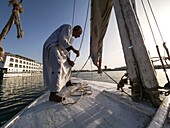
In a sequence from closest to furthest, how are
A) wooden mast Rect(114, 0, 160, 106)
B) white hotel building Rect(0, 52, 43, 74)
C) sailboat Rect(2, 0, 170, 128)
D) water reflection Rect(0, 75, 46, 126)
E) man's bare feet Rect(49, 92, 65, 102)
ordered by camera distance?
sailboat Rect(2, 0, 170, 128)
wooden mast Rect(114, 0, 160, 106)
man's bare feet Rect(49, 92, 65, 102)
water reflection Rect(0, 75, 46, 126)
white hotel building Rect(0, 52, 43, 74)

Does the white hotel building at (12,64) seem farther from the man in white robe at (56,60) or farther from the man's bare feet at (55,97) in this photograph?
the man's bare feet at (55,97)

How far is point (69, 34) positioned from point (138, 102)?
5.53 ft

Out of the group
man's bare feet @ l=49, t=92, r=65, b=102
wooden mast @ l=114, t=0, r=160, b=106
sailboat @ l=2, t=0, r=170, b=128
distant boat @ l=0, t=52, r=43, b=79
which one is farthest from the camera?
distant boat @ l=0, t=52, r=43, b=79

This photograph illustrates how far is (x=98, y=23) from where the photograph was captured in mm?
2930

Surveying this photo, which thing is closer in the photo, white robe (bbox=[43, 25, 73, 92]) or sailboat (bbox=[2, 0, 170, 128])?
sailboat (bbox=[2, 0, 170, 128])

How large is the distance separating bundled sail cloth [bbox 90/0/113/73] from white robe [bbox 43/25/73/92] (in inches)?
37.9

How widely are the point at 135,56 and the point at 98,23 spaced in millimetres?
1807

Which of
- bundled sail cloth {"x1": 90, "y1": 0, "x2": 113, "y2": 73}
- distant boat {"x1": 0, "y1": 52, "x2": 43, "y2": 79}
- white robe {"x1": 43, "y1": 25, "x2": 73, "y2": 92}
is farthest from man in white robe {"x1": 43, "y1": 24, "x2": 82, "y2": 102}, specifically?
distant boat {"x1": 0, "y1": 52, "x2": 43, "y2": 79}

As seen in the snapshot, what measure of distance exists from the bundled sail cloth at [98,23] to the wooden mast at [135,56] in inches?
36.2

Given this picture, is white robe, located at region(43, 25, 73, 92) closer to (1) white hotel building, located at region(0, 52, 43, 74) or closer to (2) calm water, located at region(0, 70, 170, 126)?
(2) calm water, located at region(0, 70, 170, 126)

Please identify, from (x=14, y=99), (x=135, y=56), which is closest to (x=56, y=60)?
(x=135, y=56)

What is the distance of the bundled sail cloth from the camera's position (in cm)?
252

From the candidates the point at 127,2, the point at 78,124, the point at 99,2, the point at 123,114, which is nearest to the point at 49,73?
the point at 78,124

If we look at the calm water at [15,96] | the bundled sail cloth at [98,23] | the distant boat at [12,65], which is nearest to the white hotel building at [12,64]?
the distant boat at [12,65]
